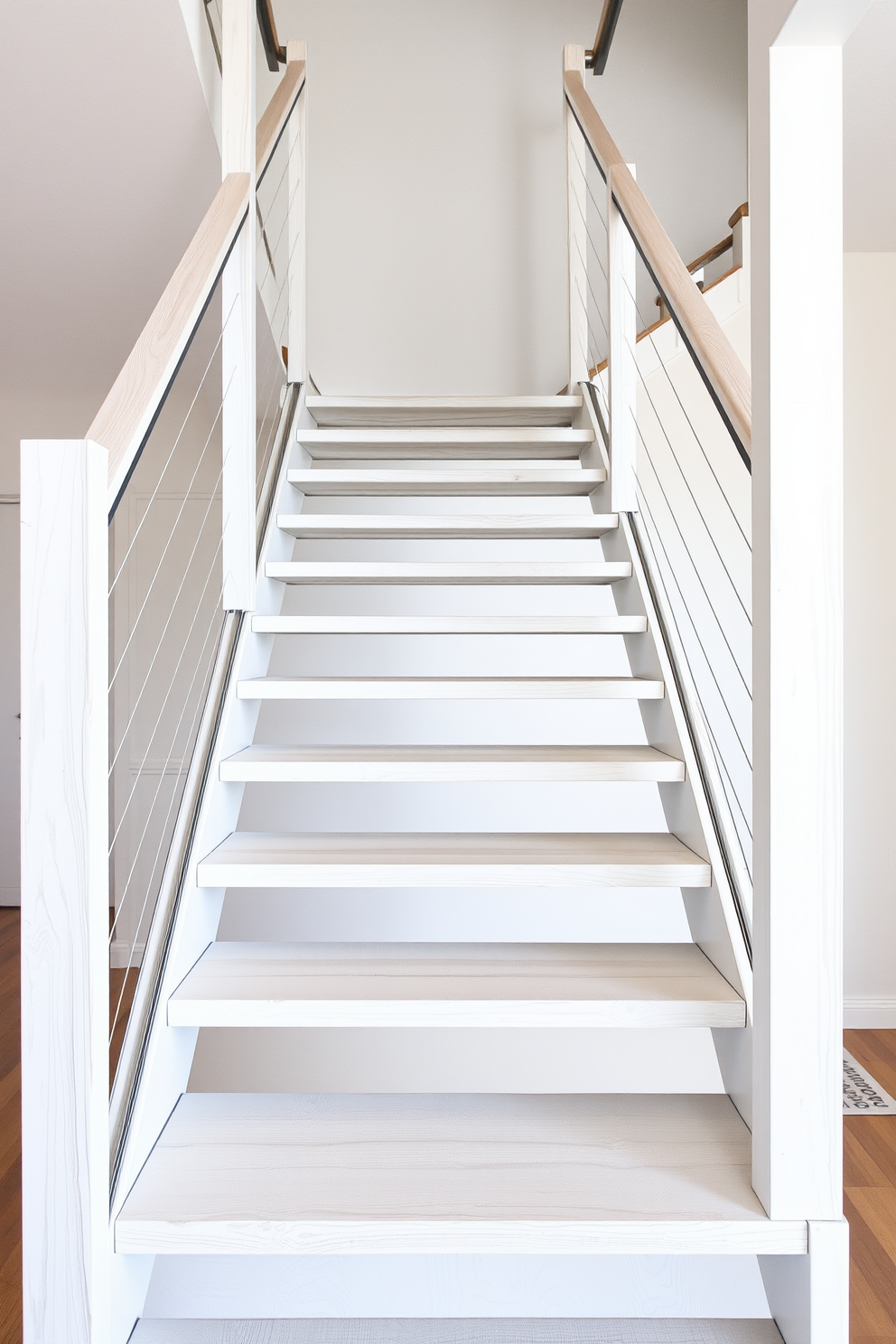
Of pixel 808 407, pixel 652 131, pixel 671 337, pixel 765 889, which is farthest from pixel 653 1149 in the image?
pixel 652 131

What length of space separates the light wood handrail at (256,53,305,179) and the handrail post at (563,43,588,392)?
89cm

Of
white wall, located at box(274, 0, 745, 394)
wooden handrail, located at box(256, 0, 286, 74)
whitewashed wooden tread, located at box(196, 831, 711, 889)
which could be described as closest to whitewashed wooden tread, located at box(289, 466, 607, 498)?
whitewashed wooden tread, located at box(196, 831, 711, 889)

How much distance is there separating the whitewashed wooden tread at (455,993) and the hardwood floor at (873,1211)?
3.82ft

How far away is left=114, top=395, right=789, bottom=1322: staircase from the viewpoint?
1.10 m

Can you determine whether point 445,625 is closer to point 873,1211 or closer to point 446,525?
point 446,525

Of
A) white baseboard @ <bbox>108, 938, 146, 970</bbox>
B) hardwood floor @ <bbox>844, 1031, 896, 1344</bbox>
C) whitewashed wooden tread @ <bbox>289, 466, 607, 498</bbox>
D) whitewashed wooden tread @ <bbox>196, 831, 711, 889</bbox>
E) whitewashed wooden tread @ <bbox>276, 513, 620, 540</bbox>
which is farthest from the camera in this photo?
white baseboard @ <bbox>108, 938, 146, 970</bbox>

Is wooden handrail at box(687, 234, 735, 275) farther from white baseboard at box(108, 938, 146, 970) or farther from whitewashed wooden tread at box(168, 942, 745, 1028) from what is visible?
white baseboard at box(108, 938, 146, 970)

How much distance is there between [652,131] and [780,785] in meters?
4.15

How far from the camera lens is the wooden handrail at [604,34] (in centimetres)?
283

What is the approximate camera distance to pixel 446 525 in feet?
7.64

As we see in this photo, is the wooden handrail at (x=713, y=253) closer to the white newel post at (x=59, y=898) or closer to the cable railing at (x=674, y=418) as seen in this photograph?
the cable railing at (x=674, y=418)

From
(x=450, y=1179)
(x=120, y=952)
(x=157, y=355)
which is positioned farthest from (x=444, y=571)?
(x=120, y=952)

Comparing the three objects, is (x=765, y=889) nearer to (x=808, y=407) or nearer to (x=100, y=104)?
(x=808, y=407)

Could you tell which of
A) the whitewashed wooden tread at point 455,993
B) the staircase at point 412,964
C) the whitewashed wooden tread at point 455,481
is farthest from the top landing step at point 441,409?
the whitewashed wooden tread at point 455,993
